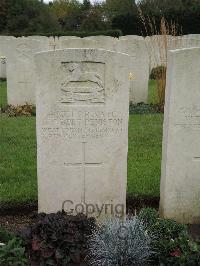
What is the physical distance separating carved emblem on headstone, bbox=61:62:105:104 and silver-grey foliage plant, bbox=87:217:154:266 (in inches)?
48.4

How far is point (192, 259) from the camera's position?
3.59m

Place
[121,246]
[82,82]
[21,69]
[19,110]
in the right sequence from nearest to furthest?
[121,246] → [82,82] → [19,110] → [21,69]

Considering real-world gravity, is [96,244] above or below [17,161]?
below

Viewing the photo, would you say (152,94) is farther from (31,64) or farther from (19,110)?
(19,110)

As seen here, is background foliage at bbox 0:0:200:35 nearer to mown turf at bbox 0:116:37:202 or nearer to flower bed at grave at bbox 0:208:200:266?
mown turf at bbox 0:116:37:202

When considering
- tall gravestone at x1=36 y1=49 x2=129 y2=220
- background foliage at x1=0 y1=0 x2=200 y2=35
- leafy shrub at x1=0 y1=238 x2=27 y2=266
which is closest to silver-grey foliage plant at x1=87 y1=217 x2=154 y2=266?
leafy shrub at x1=0 y1=238 x2=27 y2=266

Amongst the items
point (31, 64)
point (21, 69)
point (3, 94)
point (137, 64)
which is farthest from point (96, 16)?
point (21, 69)

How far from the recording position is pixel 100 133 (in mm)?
4324

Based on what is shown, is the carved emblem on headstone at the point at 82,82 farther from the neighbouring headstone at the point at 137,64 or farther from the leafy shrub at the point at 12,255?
the neighbouring headstone at the point at 137,64

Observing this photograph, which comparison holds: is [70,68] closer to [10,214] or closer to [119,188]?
[119,188]

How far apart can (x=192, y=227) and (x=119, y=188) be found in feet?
2.92

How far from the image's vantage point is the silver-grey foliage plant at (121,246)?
361cm

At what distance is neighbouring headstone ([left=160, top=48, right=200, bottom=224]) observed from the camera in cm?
425

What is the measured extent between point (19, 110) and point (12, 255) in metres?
6.44
